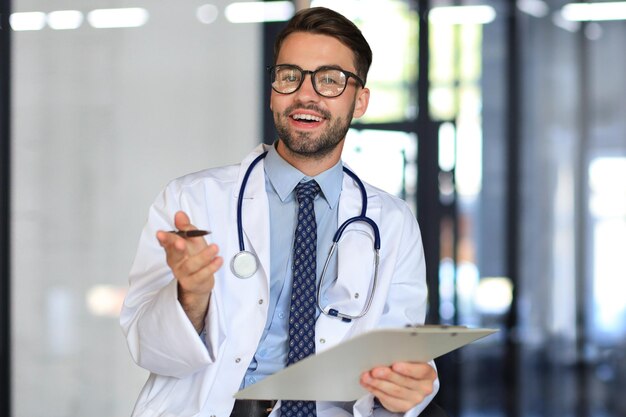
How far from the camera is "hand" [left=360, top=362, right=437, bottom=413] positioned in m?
1.64

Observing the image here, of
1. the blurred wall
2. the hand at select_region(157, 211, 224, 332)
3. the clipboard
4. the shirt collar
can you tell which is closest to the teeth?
the shirt collar

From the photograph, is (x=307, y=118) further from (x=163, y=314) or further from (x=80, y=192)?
(x=80, y=192)

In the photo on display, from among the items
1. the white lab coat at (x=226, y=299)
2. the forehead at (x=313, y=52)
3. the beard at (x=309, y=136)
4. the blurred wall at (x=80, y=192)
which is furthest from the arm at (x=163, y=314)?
the blurred wall at (x=80, y=192)

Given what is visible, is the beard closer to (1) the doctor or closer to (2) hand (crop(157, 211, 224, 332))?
(1) the doctor

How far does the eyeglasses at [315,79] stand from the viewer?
6.33ft

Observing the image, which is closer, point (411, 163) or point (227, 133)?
point (227, 133)

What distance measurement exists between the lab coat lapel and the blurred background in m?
1.95

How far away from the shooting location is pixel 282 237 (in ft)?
6.44

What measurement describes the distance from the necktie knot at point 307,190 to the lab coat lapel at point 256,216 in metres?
0.07

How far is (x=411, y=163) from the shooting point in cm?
420

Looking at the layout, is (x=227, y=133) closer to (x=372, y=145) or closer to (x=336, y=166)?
(x=372, y=145)
